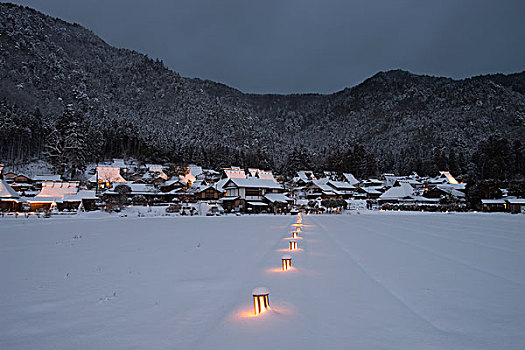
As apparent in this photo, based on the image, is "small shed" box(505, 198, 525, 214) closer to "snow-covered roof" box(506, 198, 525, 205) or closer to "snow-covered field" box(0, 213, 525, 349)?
"snow-covered roof" box(506, 198, 525, 205)

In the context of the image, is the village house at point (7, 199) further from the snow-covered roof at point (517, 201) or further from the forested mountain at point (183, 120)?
the snow-covered roof at point (517, 201)

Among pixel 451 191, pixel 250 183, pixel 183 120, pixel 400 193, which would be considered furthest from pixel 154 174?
pixel 183 120

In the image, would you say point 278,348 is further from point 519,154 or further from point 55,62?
point 55,62

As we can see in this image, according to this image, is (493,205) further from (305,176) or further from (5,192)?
(5,192)

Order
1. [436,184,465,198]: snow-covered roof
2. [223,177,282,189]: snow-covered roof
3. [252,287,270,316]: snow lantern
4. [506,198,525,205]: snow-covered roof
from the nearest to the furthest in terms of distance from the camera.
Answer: [252,287,270,316]: snow lantern → [506,198,525,205]: snow-covered roof → [223,177,282,189]: snow-covered roof → [436,184,465,198]: snow-covered roof

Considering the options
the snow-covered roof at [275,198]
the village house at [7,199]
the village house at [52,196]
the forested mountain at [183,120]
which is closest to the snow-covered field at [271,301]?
the village house at [52,196]

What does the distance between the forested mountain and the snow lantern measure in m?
60.9

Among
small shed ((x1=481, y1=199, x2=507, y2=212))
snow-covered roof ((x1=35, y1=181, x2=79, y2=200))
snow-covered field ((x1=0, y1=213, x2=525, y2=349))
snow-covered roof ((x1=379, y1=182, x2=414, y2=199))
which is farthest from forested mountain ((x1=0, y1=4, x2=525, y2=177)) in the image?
snow-covered field ((x1=0, y1=213, x2=525, y2=349))

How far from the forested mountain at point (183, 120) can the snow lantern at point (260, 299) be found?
60.9 meters

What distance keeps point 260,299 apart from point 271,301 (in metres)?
0.59

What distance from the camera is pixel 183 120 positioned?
149 metres

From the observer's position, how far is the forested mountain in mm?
69125

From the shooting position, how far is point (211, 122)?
155 m

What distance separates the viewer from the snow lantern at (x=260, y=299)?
4.29 metres
